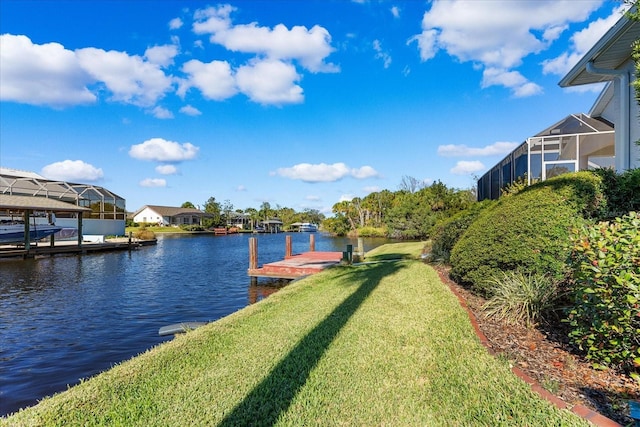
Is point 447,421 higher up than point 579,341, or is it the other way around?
point 579,341

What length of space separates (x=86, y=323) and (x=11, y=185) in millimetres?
30078

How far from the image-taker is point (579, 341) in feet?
12.5

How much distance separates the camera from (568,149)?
14.2m

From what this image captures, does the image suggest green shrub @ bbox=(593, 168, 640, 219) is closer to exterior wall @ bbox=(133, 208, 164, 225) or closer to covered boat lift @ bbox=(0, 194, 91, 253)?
covered boat lift @ bbox=(0, 194, 91, 253)

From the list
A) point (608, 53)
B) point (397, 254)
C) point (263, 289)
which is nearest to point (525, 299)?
point (608, 53)

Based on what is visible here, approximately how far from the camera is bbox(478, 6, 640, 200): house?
8094 mm

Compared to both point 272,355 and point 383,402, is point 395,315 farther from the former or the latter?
point 383,402

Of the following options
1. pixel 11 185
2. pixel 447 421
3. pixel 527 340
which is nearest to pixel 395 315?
pixel 527 340

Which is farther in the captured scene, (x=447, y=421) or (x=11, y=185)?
(x=11, y=185)

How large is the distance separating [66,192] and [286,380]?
41.9m

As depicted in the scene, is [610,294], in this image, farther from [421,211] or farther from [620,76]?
[421,211]

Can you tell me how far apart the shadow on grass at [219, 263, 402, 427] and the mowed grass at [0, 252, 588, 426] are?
1cm

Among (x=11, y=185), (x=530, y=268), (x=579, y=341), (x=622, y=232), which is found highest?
(x=11, y=185)

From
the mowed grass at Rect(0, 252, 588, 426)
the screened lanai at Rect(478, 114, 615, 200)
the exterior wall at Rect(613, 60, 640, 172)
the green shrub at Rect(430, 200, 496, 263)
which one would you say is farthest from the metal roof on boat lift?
the exterior wall at Rect(613, 60, 640, 172)
